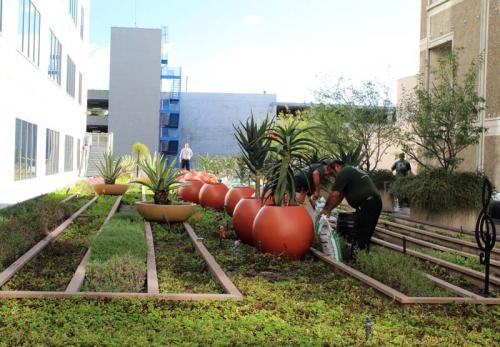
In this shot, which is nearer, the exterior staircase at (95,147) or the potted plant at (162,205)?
the potted plant at (162,205)

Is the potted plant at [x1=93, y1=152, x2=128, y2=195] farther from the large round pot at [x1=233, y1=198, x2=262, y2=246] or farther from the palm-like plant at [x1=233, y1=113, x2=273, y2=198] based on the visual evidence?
the large round pot at [x1=233, y1=198, x2=262, y2=246]

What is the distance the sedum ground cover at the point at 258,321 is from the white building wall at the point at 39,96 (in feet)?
38.0

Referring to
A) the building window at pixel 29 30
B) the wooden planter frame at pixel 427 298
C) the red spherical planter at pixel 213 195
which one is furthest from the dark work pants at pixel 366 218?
the building window at pixel 29 30

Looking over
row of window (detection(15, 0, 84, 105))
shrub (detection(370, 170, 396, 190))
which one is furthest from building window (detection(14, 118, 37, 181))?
shrub (detection(370, 170, 396, 190))

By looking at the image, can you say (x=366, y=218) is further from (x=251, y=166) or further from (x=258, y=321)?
(x=258, y=321)

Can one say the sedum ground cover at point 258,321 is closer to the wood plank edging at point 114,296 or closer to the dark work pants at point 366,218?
the wood plank edging at point 114,296

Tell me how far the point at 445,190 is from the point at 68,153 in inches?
955

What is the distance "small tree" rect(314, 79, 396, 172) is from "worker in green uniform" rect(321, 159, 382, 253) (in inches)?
492

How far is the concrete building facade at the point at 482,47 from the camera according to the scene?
22.4 meters

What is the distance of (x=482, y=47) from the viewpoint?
23266 mm

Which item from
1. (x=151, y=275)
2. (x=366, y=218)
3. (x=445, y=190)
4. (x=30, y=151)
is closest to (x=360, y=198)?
(x=366, y=218)

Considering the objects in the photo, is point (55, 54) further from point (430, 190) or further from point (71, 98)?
point (430, 190)

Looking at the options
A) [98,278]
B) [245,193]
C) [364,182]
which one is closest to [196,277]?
[98,278]

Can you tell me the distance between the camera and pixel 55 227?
11695mm
